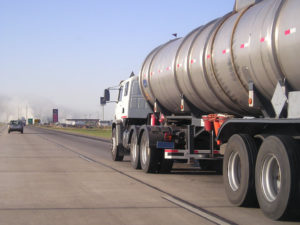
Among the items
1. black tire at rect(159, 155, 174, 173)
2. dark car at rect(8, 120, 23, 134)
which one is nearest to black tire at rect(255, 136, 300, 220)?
black tire at rect(159, 155, 174, 173)

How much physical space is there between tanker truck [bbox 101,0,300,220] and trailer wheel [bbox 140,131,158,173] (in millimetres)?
28

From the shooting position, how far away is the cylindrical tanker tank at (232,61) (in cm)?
855

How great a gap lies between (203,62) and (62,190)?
13.5 feet

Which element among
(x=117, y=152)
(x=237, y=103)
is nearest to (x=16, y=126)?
(x=117, y=152)

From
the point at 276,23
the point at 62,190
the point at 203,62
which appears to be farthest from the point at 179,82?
the point at 276,23

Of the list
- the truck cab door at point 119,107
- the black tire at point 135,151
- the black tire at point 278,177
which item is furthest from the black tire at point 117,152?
the black tire at point 278,177

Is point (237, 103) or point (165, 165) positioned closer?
point (237, 103)

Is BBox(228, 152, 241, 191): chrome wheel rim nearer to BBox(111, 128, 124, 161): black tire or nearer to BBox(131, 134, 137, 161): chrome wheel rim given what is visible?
BBox(131, 134, 137, 161): chrome wheel rim

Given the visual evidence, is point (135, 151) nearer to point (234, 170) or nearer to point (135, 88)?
point (135, 88)

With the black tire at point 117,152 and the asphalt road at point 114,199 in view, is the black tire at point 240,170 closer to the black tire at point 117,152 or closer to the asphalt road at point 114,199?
the asphalt road at point 114,199

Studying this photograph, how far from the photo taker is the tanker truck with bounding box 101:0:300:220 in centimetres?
812

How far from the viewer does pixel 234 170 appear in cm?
956

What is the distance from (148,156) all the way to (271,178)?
6911 millimetres

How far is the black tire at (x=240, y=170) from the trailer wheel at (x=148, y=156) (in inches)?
203
